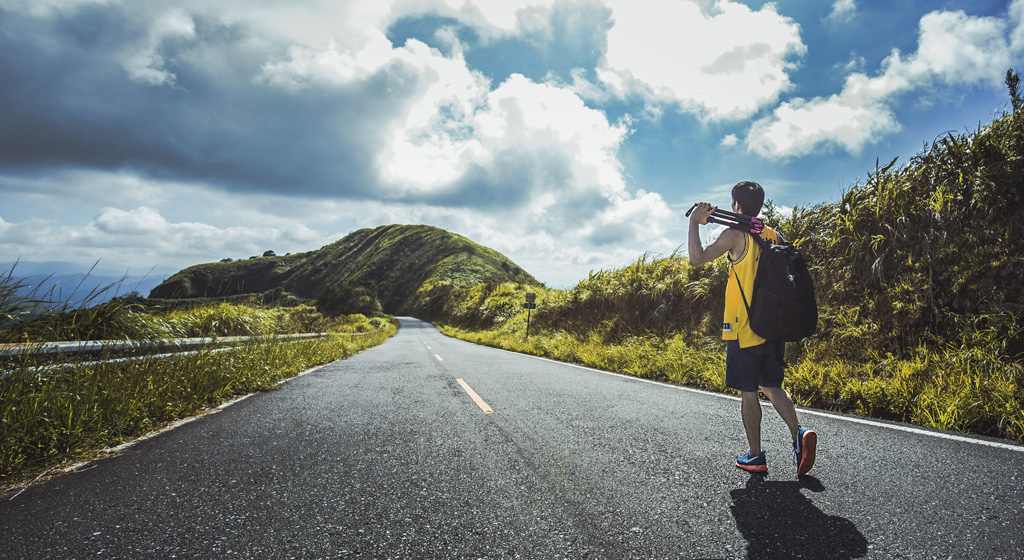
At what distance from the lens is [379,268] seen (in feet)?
384

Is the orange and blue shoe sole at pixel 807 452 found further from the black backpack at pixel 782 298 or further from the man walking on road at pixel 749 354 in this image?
the black backpack at pixel 782 298

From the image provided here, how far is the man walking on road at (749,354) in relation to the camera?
2789 mm

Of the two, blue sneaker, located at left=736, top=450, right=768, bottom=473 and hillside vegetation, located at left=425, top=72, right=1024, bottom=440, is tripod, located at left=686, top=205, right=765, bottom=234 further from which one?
hillside vegetation, located at left=425, top=72, right=1024, bottom=440

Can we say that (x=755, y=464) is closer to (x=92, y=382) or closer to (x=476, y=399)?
(x=476, y=399)

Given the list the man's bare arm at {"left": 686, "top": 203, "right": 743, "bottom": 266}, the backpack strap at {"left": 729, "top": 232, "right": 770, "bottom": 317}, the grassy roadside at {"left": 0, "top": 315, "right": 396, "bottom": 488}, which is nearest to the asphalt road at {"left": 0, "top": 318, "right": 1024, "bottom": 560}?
the grassy roadside at {"left": 0, "top": 315, "right": 396, "bottom": 488}

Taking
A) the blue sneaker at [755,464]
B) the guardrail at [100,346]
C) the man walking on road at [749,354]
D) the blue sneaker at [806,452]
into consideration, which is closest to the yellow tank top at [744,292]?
the man walking on road at [749,354]

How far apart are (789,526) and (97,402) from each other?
5.31 m

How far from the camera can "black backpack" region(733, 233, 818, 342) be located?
105 inches

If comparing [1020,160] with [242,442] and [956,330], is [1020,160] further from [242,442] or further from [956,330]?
[242,442]

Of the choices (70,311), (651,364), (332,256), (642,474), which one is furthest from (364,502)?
(332,256)

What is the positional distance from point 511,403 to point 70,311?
5.14m

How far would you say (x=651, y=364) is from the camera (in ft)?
26.0

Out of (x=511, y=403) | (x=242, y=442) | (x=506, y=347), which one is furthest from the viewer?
(x=506, y=347)

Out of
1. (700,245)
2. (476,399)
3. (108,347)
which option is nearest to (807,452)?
(700,245)
